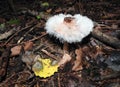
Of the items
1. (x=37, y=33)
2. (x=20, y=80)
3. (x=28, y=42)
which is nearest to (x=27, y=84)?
(x=20, y=80)

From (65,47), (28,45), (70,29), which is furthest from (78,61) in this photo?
(28,45)

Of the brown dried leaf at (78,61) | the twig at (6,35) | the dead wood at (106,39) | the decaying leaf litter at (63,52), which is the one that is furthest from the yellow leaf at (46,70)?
the twig at (6,35)

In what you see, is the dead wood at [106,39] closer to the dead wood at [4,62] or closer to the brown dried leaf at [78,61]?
the brown dried leaf at [78,61]

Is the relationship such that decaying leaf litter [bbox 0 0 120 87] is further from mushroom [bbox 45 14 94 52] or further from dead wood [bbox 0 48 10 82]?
mushroom [bbox 45 14 94 52]

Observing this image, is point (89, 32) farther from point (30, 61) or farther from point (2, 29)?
point (2, 29)

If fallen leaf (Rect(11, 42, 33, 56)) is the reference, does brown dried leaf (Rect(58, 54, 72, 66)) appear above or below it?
below

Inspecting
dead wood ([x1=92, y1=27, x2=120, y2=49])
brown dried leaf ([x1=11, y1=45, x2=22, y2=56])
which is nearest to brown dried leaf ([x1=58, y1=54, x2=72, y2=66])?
dead wood ([x1=92, y1=27, x2=120, y2=49])

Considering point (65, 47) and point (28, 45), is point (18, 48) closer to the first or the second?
point (28, 45)

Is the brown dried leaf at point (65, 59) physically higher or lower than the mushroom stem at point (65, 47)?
lower
